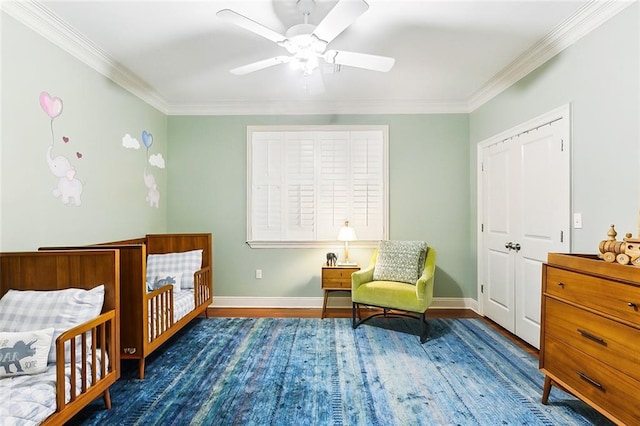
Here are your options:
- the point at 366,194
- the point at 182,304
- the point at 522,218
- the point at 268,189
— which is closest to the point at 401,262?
the point at 366,194

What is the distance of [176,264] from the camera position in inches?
129

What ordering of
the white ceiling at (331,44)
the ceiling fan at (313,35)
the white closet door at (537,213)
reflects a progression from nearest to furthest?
the ceiling fan at (313,35)
the white ceiling at (331,44)
the white closet door at (537,213)

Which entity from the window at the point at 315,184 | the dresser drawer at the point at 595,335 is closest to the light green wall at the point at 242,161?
the window at the point at 315,184

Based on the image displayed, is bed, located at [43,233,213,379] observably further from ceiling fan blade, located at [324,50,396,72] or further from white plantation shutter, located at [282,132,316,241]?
ceiling fan blade, located at [324,50,396,72]

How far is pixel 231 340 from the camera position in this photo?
9.99 ft

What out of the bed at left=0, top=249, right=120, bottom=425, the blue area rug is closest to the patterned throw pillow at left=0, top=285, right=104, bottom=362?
the bed at left=0, top=249, right=120, bottom=425

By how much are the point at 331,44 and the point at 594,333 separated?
2542 mm

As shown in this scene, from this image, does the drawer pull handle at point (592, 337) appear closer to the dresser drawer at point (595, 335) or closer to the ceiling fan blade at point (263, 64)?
the dresser drawer at point (595, 335)

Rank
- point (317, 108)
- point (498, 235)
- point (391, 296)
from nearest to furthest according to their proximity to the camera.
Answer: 1. point (391, 296)
2. point (498, 235)
3. point (317, 108)

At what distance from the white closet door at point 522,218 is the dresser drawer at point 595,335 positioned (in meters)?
0.80

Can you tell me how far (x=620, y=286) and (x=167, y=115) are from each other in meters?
4.45

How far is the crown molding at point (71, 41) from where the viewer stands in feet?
6.84

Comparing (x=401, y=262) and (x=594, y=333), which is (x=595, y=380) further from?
(x=401, y=262)

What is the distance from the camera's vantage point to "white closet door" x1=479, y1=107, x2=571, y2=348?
2553mm
